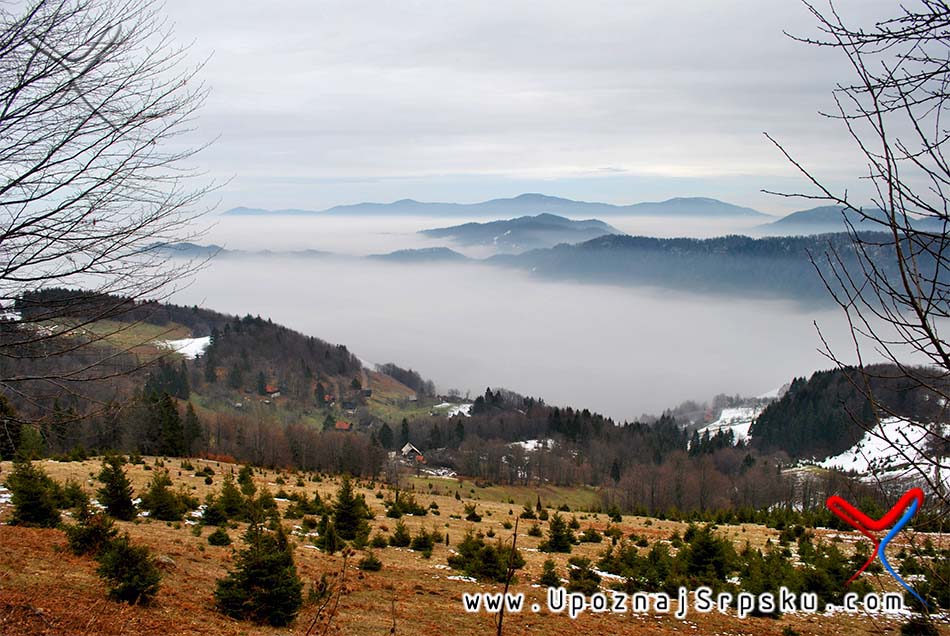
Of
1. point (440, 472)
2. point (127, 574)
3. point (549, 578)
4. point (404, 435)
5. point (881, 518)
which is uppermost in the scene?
point (881, 518)

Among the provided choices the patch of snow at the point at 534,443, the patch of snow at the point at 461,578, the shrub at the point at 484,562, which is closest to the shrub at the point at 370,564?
the patch of snow at the point at 461,578

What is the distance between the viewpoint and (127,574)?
7988mm

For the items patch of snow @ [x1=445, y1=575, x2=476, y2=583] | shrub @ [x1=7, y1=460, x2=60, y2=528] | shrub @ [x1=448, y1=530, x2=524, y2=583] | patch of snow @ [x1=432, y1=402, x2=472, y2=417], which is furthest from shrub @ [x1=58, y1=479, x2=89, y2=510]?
patch of snow @ [x1=432, y1=402, x2=472, y2=417]

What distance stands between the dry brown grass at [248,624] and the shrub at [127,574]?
17 centimetres

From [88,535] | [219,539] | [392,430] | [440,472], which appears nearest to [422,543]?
[219,539]

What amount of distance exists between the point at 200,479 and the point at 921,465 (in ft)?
83.2

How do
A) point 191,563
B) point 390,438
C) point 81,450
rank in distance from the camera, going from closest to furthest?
point 191,563 < point 81,450 < point 390,438

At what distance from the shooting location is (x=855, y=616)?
1140 cm

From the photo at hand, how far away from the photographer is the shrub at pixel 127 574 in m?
7.95

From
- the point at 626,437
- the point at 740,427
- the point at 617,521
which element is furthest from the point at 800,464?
the point at 617,521

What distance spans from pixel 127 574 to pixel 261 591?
1.83 m

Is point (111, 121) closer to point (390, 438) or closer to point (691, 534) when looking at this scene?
point (691, 534)

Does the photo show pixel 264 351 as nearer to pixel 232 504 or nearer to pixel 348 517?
pixel 232 504

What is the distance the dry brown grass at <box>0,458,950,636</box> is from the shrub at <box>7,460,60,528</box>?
1.95 ft
